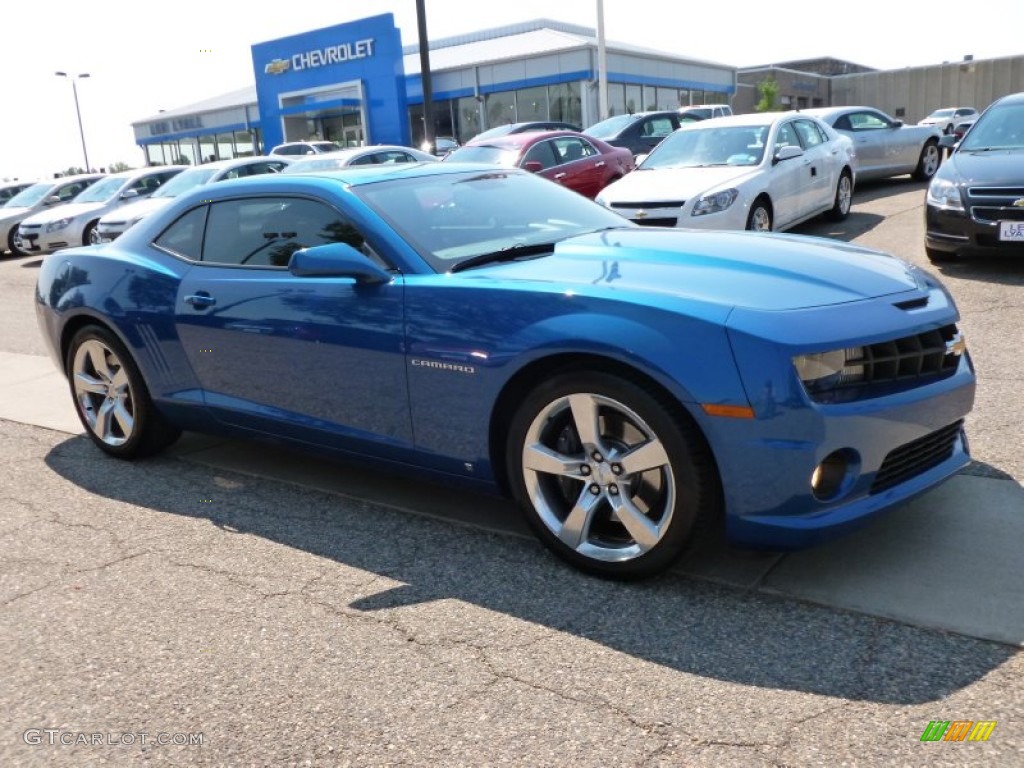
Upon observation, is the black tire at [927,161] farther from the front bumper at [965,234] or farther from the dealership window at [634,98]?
the dealership window at [634,98]

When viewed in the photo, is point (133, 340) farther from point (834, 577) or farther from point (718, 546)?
point (834, 577)

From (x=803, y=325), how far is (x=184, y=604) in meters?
2.36

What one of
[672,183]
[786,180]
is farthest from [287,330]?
[786,180]

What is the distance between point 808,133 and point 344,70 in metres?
32.3

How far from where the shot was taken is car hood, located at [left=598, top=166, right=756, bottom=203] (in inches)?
354

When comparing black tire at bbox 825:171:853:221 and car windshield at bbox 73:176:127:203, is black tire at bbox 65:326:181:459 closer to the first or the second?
black tire at bbox 825:171:853:221

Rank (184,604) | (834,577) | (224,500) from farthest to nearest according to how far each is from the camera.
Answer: (224,500), (184,604), (834,577)

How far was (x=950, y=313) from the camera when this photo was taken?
10.9ft

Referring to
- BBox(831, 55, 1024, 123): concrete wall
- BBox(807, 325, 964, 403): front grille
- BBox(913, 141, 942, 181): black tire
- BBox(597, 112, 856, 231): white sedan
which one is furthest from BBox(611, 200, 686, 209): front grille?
BBox(831, 55, 1024, 123): concrete wall

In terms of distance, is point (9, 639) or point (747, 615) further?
point (9, 639)

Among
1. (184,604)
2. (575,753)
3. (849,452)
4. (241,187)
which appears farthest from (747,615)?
(241,187)

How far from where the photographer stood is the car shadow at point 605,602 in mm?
2635

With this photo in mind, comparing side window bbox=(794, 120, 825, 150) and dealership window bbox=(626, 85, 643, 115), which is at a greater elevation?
dealership window bbox=(626, 85, 643, 115)

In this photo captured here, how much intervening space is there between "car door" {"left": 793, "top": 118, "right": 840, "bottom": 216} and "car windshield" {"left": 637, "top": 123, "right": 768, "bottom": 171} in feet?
2.49
